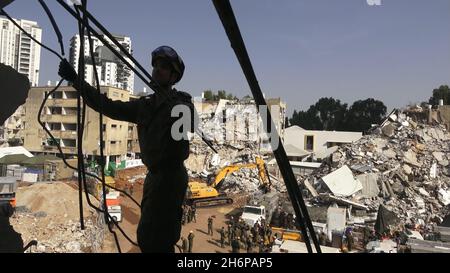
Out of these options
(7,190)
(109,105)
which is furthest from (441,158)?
(109,105)

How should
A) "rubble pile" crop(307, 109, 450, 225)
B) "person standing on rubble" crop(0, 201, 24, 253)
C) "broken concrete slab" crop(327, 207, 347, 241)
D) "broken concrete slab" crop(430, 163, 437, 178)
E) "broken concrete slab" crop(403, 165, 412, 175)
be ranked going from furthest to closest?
1. "broken concrete slab" crop(430, 163, 437, 178)
2. "broken concrete slab" crop(403, 165, 412, 175)
3. "rubble pile" crop(307, 109, 450, 225)
4. "broken concrete slab" crop(327, 207, 347, 241)
5. "person standing on rubble" crop(0, 201, 24, 253)

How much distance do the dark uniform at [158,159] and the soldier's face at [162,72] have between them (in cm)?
9

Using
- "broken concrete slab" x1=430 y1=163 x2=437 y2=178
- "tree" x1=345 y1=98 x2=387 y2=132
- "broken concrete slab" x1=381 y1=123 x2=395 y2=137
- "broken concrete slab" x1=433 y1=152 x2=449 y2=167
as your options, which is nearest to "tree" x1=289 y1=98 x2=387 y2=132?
"tree" x1=345 y1=98 x2=387 y2=132

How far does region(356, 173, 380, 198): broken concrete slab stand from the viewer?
2303 cm

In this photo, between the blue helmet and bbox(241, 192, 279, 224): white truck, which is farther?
bbox(241, 192, 279, 224): white truck

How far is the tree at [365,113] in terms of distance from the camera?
58703mm

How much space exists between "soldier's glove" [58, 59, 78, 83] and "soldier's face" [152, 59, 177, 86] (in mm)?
460

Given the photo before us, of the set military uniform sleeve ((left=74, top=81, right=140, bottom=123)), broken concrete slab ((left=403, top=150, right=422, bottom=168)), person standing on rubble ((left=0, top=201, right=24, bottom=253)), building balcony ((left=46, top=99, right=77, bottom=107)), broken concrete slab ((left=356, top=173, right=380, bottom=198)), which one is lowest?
broken concrete slab ((left=356, top=173, right=380, bottom=198))

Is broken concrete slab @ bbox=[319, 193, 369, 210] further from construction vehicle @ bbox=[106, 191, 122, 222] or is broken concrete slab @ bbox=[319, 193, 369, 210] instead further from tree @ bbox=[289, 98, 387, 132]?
tree @ bbox=[289, 98, 387, 132]

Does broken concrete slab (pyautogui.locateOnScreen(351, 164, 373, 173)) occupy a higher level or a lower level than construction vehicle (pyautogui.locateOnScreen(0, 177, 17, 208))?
higher

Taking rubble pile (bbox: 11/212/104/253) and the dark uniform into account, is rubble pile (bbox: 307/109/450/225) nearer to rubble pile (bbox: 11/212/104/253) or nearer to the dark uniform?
rubble pile (bbox: 11/212/104/253)

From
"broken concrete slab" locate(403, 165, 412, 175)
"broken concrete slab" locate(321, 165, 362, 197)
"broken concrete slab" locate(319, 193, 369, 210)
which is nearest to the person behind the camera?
"broken concrete slab" locate(319, 193, 369, 210)
